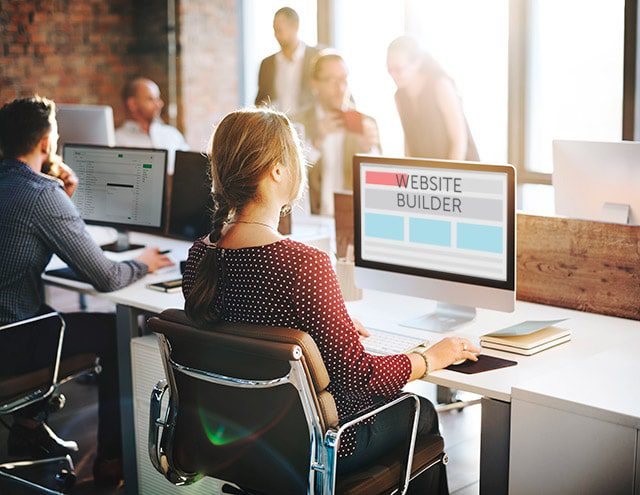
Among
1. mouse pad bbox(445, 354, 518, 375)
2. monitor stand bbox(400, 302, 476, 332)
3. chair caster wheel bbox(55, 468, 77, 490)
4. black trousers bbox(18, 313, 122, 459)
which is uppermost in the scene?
monitor stand bbox(400, 302, 476, 332)

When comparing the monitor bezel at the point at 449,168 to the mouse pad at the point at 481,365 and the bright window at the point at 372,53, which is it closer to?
the mouse pad at the point at 481,365

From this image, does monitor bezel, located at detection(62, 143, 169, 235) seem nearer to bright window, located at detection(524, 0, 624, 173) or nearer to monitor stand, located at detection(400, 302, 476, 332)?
monitor stand, located at detection(400, 302, 476, 332)

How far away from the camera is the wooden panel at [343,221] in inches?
133

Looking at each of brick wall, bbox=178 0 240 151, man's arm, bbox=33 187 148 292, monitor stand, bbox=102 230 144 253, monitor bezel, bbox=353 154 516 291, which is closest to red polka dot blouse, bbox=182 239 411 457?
monitor bezel, bbox=353 154 516 291

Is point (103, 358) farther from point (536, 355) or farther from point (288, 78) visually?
point (288, 78)

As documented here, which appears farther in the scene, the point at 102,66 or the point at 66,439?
the point at 102,66

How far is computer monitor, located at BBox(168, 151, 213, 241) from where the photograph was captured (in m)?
3.53

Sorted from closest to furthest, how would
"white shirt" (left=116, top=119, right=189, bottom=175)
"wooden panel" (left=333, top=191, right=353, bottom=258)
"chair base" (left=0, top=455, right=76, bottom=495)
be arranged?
"chair base" (left=0, top=455, right=76, bottom=495), "wooden panel" (left=333, top=191, right=353, bottom=258), "white shirt" (left=116, top=119, right=189, bottom=175)

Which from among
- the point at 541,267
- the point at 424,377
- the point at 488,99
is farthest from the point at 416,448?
the point at 488,99

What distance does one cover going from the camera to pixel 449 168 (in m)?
2.61

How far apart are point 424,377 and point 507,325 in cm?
55

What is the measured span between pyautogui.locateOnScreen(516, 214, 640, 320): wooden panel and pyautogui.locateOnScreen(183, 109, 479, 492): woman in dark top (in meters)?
0.82

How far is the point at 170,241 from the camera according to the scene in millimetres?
4098

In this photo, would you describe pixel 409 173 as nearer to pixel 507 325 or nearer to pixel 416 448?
pixel 507 325
